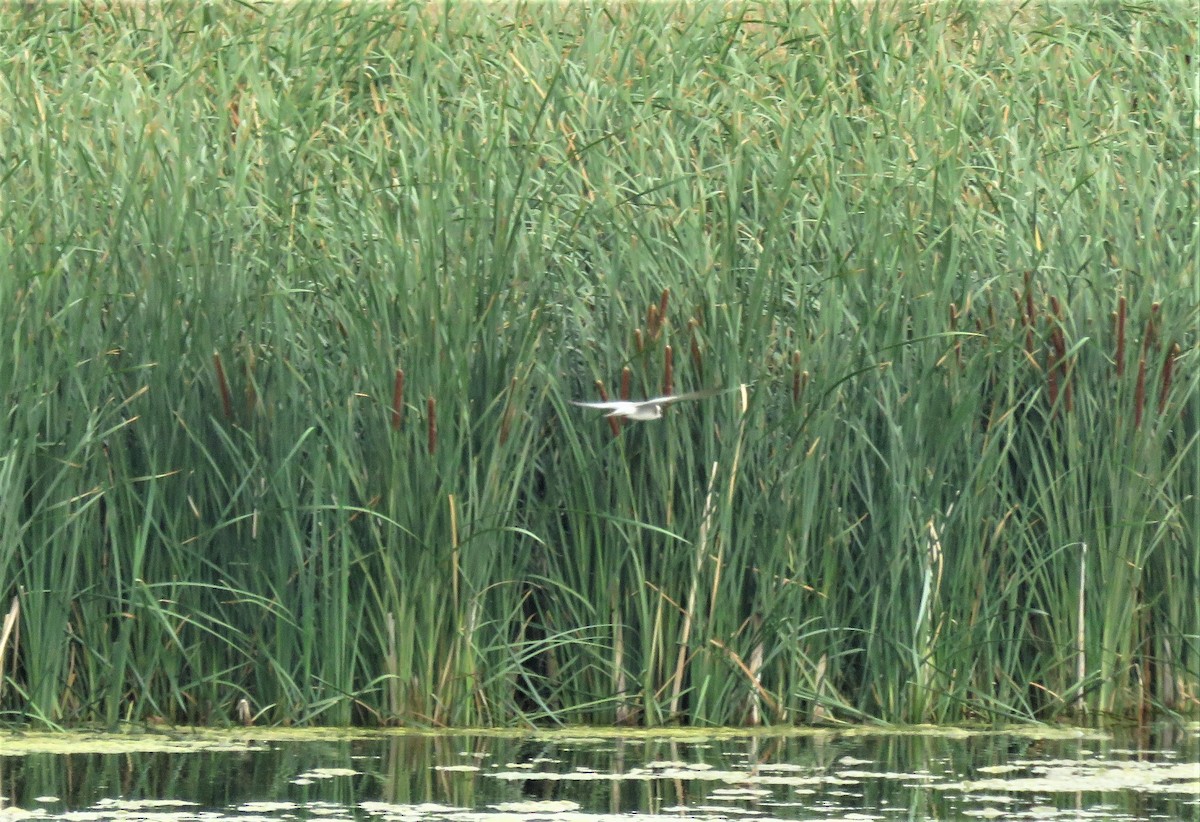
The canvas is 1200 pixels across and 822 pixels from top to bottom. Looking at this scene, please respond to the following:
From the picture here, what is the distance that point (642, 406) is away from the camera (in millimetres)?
4945

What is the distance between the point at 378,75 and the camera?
8.27 metres

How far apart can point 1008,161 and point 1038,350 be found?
6.37 feet

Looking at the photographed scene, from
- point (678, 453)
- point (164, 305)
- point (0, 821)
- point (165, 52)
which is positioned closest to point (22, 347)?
point (164, 305)

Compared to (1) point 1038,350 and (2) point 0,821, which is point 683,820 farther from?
(1) point 1038,350

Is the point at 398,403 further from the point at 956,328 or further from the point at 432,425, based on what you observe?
the point at 956,328

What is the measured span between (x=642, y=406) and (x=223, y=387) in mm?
1229

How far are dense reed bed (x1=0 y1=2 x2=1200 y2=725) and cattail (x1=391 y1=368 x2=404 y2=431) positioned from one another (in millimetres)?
16

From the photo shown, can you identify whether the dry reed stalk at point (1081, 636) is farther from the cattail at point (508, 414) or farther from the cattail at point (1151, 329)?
the cattail at point (508, 414)

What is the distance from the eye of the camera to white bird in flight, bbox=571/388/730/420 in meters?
4.79

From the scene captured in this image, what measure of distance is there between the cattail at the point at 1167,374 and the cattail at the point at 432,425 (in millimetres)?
2282

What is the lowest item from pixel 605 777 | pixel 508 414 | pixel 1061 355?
pixel 605 777

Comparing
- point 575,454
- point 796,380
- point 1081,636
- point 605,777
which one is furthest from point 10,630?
point 1081,636

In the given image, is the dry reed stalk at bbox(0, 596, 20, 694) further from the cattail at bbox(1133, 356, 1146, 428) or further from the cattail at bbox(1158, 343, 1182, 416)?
the cattail at bbox(1158, 343, 1182, 416)

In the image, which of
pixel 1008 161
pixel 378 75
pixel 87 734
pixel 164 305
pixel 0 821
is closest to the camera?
pixel 0 821
